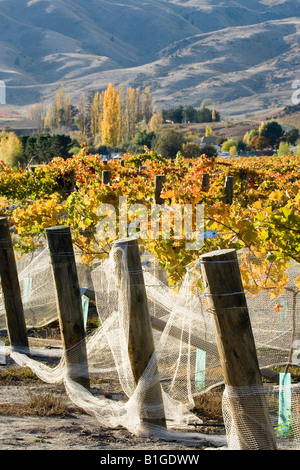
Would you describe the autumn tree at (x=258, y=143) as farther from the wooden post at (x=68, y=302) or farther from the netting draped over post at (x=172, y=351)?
the wooden post at (x=68, y=302)

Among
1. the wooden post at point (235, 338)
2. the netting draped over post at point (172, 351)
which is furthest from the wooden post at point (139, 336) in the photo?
the wooden post at point (235, 338)

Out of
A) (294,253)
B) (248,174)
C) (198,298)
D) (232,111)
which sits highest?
(294,253)

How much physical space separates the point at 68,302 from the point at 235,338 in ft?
6.96

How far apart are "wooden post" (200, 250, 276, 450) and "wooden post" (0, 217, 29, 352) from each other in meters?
3.37

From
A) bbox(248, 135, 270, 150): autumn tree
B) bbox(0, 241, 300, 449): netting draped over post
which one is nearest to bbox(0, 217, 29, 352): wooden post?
bbox(0, 241, 300, 449): netting draped over post

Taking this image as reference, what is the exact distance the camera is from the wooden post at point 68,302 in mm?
5109

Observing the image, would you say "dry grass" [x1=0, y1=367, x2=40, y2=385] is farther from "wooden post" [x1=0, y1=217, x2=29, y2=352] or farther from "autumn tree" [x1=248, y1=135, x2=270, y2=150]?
"autumn tree" [x1=248, y1=135, x2=270, y2=150]

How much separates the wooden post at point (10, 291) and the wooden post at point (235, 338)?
3.37 meters

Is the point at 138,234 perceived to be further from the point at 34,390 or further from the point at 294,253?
the point at 294,253

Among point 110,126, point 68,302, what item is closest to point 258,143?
point 110,126

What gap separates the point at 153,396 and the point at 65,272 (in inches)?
50.5

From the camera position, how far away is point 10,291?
637 centimetres

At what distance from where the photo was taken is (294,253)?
445cm
